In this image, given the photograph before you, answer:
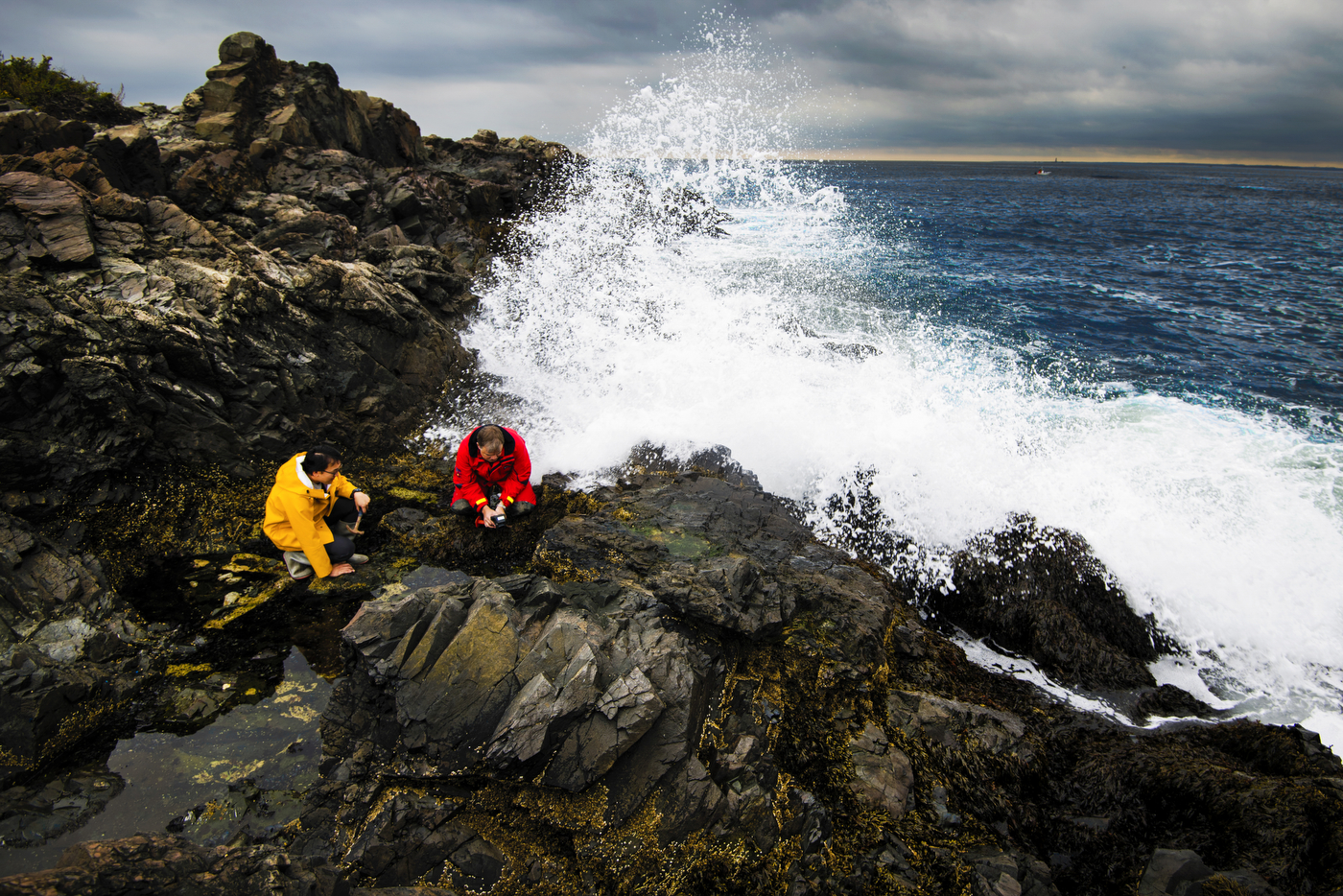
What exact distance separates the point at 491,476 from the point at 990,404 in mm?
9211

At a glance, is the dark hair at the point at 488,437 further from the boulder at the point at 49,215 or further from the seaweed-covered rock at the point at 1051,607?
the seaweed-covered rock at the point at 1051,607

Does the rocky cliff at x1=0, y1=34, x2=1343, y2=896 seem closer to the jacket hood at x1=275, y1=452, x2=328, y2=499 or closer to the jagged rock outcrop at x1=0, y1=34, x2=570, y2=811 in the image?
the jagged rock outcrop at x1=0, y1=34, x2=570, y2=811

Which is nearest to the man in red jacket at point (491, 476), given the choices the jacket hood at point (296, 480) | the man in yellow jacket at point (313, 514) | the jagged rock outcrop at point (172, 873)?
the man in yellow jacket at point (313, 514)

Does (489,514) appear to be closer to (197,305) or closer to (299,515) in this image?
(299,515)

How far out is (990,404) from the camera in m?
10.7

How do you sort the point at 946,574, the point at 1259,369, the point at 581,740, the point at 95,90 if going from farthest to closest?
1. the point at 1259,369
2. the point at 95,90
3. the point at 946,574
4. the point at 581,740

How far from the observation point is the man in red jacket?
644cm

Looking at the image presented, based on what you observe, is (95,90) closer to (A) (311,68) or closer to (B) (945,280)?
(A) (311,68)

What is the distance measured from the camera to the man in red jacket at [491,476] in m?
6.44

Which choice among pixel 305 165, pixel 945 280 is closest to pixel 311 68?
pixel 305 165

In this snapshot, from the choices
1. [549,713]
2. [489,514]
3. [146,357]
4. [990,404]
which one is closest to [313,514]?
[489,514]

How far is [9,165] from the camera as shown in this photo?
6.79 metres

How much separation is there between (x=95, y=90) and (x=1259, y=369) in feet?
94.1

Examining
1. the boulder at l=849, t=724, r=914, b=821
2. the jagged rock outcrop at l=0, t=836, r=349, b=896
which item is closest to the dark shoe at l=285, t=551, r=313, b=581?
the jagged rock outcrop at l=0, t=836, r=349, b=896
